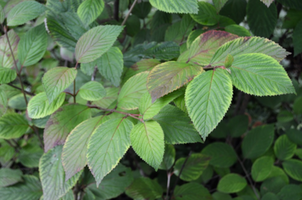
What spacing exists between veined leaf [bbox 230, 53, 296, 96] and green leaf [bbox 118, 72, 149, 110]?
0.66ft

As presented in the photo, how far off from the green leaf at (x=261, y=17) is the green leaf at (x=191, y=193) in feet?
1.78

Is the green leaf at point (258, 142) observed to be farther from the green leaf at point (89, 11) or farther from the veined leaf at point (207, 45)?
the green leaf at point (89, 11)

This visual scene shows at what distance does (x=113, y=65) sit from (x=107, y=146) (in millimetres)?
232

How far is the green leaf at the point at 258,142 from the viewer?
3.19ft

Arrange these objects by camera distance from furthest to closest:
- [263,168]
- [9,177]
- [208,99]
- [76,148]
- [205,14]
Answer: [263,168]
[9,177]
[205,14]
[76,148]
[208,99]

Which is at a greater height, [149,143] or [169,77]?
[169,77]

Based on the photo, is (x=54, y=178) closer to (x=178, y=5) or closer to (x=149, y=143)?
(x=149, y=143)

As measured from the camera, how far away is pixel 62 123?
55 centimetres

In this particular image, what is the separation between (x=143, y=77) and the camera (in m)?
0.55

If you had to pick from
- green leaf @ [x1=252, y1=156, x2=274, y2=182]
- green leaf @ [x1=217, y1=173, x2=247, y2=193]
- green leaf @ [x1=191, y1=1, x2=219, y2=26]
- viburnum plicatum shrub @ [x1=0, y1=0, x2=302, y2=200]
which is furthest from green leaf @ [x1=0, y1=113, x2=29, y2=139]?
green leaf @ [x1=252, y1=156, x2=274, y2=182]

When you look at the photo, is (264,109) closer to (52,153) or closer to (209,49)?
(209,49)

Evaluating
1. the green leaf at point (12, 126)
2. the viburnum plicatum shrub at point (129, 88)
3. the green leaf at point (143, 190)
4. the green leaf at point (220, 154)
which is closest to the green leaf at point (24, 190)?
the viburnum plicatum shrub at point (129, 88)

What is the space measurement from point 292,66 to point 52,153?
5.23 feet

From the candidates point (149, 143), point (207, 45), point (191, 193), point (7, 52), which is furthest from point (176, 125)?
point (7, 52)
